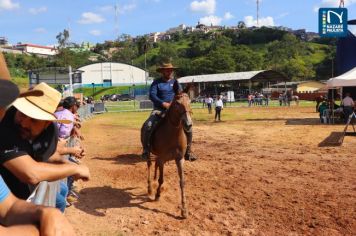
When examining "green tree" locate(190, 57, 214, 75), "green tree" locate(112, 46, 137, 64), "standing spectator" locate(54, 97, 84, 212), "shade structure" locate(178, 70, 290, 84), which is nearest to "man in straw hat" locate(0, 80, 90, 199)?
"standing spectator" locate(54, 97, 84, 212)

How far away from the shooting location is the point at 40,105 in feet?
11.6

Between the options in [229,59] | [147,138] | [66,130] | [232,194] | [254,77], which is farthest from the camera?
[229,59]

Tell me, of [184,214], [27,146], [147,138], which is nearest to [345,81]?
[147,138]

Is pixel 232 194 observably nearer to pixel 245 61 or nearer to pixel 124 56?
pixel 245 61

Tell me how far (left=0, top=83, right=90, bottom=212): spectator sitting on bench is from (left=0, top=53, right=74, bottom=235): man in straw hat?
15.7 inches

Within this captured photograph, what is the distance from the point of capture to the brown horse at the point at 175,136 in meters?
7.72

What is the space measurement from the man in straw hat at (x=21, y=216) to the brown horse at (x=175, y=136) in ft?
16.8

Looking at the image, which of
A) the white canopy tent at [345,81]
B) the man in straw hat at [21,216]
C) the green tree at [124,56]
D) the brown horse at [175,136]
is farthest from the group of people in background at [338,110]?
the green tree at [124,56]

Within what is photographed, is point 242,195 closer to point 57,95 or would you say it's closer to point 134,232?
point 134,232

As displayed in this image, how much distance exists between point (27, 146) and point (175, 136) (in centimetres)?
480

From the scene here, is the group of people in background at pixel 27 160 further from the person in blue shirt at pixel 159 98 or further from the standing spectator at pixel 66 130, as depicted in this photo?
the person in blue shirt at pixel 159 98

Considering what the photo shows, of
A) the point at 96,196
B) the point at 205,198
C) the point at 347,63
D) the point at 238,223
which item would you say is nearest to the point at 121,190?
the point at 96,196

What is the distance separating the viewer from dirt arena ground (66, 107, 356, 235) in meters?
7.14

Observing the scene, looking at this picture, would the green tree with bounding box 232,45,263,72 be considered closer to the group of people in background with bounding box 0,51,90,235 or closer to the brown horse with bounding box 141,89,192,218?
the brown horse with bounding box 141,89,192,218
